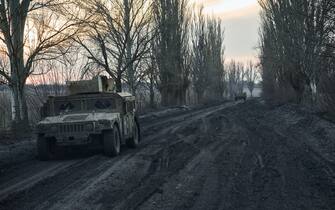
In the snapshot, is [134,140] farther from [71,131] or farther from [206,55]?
[206,55]

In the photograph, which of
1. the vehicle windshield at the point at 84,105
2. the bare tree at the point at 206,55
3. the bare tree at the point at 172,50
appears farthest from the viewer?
the bare tree at the point at 206,55

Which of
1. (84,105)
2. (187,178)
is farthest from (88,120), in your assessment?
(187,178)

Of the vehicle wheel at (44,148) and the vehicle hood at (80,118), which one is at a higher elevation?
the vehicle hood at (80,118)

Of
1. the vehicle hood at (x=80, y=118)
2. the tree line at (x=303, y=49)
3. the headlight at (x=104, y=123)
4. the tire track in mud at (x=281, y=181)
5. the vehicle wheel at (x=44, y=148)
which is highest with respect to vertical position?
the tree line at (x=303, y=49)

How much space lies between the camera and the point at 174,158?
1373 cm

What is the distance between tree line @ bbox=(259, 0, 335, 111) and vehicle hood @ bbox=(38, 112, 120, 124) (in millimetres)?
9381

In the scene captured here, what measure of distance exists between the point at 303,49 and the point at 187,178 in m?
24.3

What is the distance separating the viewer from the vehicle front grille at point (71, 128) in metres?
13.9

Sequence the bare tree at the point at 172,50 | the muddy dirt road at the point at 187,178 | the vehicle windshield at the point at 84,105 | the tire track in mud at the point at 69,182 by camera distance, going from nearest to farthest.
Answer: the muddy dirt road at the point at 187,178, the tire track in mud at the point at 69,182, the vehicle windshield at the point at 84,105, the bare tree at the point at 172,50

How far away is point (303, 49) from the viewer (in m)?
32.9

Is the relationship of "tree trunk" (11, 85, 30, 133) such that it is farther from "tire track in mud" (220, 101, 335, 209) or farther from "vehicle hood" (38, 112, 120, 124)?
"tire track in mud" (220, 101, 335, 209)

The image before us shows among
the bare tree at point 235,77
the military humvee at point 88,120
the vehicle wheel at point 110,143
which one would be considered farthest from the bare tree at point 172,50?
the bare tree at point 235,77

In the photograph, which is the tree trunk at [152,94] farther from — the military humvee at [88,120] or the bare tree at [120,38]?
the military humvee at [88,120]

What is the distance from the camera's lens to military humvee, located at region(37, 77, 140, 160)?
1394 cm
